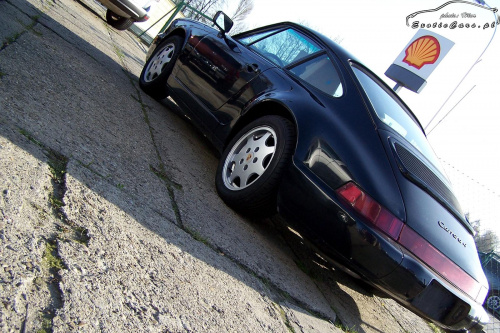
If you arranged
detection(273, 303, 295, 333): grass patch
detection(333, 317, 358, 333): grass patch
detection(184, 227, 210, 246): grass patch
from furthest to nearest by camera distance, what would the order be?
1. detection(333, 317, 358, 333): grass patch
2. detection(184, 227, 210, 246): grass patch
3. detection(273, 303, 295, 333): grass patch

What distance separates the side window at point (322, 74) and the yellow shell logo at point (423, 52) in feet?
34.8

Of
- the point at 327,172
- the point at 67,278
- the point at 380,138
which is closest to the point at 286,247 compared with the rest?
the point at 327,172

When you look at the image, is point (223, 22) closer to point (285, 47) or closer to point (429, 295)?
point (285, 47)

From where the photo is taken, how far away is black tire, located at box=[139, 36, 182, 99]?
176 inches

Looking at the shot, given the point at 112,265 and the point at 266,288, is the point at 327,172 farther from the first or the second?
the point at 112,265

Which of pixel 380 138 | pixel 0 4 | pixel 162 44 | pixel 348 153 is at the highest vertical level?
pixel 380 138

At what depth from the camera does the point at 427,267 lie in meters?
2.29

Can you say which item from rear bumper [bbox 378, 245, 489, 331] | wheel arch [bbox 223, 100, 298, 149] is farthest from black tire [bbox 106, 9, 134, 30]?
rear bumper [bbox 378, 245, 489, 331]

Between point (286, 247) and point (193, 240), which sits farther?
point (286, 247)

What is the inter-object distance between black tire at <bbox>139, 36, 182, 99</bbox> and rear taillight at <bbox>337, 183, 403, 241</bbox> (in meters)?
2.77

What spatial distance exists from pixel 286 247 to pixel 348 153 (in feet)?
3.07

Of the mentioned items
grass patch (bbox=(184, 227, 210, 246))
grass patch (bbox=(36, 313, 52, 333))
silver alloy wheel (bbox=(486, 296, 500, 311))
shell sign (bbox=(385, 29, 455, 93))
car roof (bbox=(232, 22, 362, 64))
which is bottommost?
silver alloy wheel (bbox=(486, 296, 500, 311))

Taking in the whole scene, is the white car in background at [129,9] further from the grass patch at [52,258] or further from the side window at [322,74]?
the grass patch at [52,258]

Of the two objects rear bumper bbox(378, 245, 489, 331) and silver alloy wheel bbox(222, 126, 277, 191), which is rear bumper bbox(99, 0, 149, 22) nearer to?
silver alloy wheel bbox(222, 126, 277, 191)
